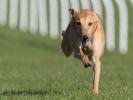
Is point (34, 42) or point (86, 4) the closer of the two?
point (86, 4)

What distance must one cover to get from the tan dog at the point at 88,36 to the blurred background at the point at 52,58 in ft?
1.15

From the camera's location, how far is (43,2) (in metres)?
17.8

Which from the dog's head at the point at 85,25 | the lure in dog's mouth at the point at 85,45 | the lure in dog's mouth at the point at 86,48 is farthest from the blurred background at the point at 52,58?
the dog's head at the point at 85,25

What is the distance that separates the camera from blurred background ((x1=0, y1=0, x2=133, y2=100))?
9.04 metres

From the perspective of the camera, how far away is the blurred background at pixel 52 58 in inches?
356

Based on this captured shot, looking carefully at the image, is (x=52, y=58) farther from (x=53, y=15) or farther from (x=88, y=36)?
(x=88, y=36)

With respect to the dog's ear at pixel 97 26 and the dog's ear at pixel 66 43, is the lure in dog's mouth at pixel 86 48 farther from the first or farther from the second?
the dog's ear at pixel 66 43

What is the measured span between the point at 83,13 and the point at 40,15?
9.98m

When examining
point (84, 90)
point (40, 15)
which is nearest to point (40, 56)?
point (40, 15)

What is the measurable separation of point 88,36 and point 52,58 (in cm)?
1186

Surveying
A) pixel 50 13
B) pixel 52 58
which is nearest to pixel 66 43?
pixel 50 13

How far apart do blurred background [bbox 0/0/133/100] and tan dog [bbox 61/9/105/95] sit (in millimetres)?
349

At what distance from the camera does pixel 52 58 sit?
19.8 m

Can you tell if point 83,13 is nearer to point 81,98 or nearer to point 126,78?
point 81,98
